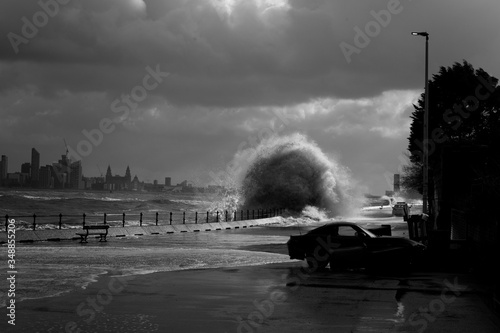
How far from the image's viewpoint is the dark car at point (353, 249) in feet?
68.6

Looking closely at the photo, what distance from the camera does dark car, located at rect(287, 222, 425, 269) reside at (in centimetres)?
2091

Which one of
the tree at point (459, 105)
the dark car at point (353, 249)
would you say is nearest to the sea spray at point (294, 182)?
the tree at point (459, 105)

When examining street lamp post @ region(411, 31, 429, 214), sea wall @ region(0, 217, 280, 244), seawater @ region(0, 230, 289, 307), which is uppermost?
street lamp post @ region(411, 31, 429, 214)

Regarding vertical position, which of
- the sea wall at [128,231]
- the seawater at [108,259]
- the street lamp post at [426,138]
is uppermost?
the street lamp post at [426,138]

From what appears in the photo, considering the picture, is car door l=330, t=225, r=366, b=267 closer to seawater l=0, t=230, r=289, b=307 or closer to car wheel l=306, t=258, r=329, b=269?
car wheel l=306, t=258, r=329, b=269

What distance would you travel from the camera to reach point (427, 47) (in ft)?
133

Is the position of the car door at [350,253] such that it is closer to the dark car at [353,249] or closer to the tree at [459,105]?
the dark car at [353,249]

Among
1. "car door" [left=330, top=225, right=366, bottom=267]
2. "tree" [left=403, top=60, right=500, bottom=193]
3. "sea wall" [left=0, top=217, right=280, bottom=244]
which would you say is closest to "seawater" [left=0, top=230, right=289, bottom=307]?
"sea wall" [left=0, top=217, right=280, bottom=244]

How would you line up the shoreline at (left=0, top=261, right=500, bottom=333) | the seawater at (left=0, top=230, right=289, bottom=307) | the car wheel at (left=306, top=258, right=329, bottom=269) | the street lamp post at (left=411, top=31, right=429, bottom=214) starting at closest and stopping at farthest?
the shoreline at (left=0, top=261, right=500, bottom=333), the seawater at (left=0, top=230, right=289, bottom=307), the car wheel at (left=306, top=258, right=329, bottom=269), the street lamp post at (left=411, top=31, right=429, bottom=214)

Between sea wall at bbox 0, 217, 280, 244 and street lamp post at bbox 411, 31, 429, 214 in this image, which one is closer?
sea wall at bbox 0, 217, 280, 244

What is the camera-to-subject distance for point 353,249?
2138cm

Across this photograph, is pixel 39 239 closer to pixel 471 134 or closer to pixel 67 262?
pixel 67 262

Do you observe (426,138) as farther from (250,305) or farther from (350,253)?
(250,305)

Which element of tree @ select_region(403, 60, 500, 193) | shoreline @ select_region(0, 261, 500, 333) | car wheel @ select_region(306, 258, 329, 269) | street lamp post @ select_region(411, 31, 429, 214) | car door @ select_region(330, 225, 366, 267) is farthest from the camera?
tree @ select_region(403, 60, 500, 193)
